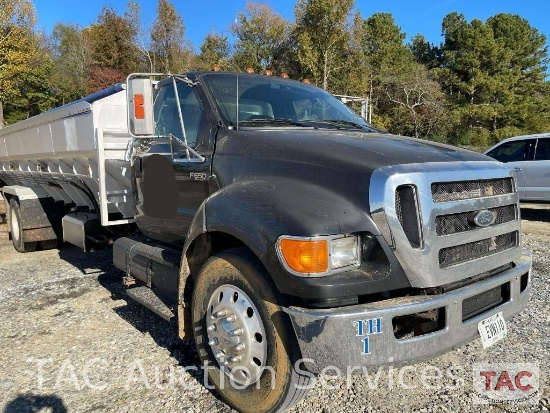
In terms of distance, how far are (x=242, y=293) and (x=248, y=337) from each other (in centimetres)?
26

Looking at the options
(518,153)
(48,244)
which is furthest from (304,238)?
(518,153)

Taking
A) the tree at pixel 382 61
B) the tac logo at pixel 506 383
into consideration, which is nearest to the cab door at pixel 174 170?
the tac logo at pixel 506 383

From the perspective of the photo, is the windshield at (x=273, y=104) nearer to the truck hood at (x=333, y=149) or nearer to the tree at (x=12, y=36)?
the truck hood at (x=333, y=149)

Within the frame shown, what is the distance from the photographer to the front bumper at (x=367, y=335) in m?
2.25

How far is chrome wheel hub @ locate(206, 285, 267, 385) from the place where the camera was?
8.77 ft

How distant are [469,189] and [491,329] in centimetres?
84

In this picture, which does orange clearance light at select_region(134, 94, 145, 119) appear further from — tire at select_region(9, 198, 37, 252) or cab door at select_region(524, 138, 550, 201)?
cab door at select_region(524, 138, 550, 201)

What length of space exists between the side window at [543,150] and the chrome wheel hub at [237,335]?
10.1 meters

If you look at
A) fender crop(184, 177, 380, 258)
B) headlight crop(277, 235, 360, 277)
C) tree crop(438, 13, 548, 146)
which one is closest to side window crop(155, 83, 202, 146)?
fender crop(184, 177, 380, 258)

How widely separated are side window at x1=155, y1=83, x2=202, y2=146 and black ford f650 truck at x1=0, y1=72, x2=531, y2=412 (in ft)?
0.06

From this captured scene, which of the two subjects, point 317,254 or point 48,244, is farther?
point 48,244

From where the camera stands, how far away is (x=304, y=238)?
2.29 meters

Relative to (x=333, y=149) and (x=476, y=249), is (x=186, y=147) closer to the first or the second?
(x=333, y=149)

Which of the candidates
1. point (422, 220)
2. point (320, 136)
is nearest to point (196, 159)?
point (320, 136)
